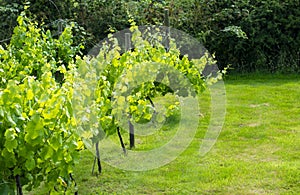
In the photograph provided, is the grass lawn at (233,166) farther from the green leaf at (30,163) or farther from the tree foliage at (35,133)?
the green leaf at (30,163)

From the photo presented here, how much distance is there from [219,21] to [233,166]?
15.8ft

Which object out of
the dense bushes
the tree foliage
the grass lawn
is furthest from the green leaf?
the dense bushes

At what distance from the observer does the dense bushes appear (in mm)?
8648

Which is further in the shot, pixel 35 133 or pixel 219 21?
pixel 219 21

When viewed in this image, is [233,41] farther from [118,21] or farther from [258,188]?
[258,188]

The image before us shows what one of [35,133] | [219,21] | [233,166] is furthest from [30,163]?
[219,21]

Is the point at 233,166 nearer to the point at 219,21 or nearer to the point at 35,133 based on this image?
the point at 35,133

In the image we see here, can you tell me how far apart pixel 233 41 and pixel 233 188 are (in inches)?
200

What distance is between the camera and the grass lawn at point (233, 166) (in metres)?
4.09

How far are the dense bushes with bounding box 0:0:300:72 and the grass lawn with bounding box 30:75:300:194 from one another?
235 cm

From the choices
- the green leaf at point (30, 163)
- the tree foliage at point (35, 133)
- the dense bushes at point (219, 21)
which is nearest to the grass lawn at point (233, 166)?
the tree foliage at point (35, 133)

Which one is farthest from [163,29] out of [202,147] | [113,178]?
[113,178]

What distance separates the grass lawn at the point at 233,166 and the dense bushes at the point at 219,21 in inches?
92.5

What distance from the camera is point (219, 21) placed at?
8.88 metres
